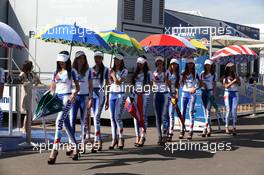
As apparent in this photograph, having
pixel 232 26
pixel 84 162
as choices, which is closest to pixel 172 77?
pixel 84 162

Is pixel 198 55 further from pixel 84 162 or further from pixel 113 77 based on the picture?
pixel 84 162

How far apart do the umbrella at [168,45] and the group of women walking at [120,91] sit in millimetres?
398

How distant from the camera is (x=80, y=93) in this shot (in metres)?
8.70

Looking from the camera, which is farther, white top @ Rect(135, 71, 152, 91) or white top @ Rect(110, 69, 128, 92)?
white top @ Rect(135, 71, 152, 91)

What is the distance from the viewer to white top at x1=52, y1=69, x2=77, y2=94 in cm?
823

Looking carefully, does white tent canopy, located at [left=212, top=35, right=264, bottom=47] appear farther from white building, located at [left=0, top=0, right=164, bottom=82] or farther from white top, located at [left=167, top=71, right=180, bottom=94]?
white top, located at [left=167, top=71, right=180, bottom=94]

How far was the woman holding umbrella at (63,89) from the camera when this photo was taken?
815 centimetres

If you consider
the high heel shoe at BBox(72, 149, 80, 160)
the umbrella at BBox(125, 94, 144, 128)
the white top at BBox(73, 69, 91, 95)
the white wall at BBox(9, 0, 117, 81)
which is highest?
the white wall at BBox(9, 0, 117, 81)

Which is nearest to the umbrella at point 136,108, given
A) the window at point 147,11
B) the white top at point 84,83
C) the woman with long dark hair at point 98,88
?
the woman with long dark hair at point 98,88

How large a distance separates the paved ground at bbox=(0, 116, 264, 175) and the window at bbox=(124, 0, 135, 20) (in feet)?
16.0

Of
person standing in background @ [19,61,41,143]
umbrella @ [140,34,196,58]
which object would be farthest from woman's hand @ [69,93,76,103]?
umbrella @ [140,34,196,58]

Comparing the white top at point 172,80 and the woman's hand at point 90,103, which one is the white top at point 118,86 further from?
the white top at point 172,80

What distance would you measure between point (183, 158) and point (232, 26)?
26.5 metres

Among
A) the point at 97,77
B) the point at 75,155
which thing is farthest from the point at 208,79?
the point at 75,155
